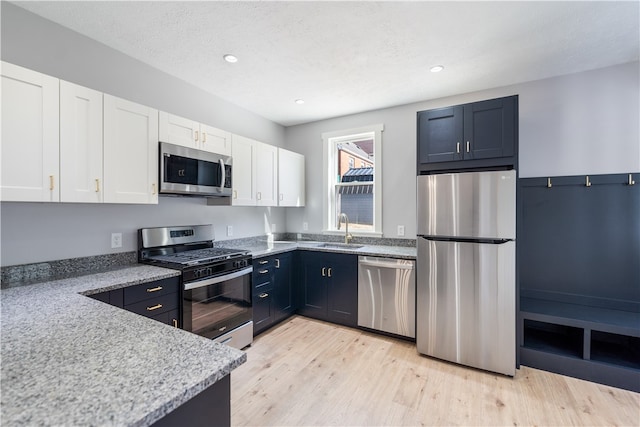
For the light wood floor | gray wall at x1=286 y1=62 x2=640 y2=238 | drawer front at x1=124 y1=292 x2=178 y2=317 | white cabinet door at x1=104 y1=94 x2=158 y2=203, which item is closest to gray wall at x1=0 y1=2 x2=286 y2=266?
white cabinet door at x1=104 y1=94 x2=158 y2=203

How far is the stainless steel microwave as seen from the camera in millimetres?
2379

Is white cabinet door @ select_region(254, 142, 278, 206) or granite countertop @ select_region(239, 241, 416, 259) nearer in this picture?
granite countertop @ select_region(239, 241, 416, 259)

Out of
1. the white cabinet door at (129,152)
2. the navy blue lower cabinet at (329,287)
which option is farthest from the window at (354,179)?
the white cabinet door at (129,152)

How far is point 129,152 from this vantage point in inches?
85.0

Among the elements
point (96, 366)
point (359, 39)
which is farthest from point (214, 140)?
point (96, 366)

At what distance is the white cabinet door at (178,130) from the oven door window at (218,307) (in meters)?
1.31

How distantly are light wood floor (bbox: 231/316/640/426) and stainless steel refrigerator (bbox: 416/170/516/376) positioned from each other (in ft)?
0.72

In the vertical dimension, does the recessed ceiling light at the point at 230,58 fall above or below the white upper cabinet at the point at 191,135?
above

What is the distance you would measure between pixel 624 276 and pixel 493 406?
5.91ft

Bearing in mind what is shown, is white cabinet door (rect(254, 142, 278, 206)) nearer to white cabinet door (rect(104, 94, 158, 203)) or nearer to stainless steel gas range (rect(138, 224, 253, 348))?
stainless steel gas range (rect(138, 224, 253, 348))

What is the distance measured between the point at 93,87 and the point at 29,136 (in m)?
0.78

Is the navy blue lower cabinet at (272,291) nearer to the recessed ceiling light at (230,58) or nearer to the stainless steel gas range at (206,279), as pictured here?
the stainless steel gas range at (206,279)

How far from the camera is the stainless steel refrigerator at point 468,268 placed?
230 centimetres

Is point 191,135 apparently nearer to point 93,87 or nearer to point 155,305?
point 93,87
